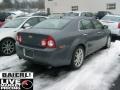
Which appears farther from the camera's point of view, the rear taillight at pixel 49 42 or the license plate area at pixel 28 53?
the license plate area at pixel 28 53

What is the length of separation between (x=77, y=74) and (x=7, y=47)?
3.27 m

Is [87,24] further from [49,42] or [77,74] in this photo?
[49,42]

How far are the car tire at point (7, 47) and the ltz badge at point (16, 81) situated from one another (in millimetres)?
3972

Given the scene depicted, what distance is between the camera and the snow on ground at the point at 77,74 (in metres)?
5.23

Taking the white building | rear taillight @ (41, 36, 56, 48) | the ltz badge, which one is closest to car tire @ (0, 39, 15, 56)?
rear taillight @ (41, 36, 56, 48)

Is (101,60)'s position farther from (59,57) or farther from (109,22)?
(109,22)

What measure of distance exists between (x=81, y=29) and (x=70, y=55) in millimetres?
1111

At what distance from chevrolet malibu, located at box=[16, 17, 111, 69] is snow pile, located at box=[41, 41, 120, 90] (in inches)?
15.1

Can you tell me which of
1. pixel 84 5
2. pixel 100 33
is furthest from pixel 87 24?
pixel 84 5

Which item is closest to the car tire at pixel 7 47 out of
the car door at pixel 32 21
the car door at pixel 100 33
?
the car door at pixel 32 21

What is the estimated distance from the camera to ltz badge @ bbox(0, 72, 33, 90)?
400cm

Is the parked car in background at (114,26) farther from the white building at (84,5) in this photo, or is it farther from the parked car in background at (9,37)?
the white building at (84,5)

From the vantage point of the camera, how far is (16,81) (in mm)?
4008

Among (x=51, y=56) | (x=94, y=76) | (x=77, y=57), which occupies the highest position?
(x=51, y=56)
